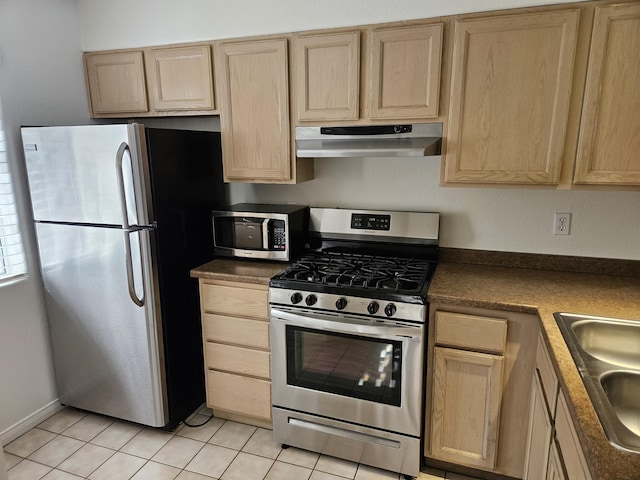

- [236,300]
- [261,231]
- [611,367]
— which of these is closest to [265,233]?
[261,231]

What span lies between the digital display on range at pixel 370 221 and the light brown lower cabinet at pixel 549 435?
1.02 m

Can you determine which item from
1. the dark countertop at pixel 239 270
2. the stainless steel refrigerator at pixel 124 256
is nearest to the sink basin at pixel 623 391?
the dark countertop at pixel 239 270

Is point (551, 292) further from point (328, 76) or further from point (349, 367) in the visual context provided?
point (328, 76)

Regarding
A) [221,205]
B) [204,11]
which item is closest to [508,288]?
[221,205]

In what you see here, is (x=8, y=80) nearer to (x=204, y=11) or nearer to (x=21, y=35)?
(x=21, y=35)

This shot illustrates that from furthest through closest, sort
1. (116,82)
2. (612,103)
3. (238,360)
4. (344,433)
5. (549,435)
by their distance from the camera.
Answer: (116,82) → (238,360) → (344,433) → (612,103) → (549,435)

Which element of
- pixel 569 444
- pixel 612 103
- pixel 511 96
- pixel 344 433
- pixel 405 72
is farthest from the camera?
pixel 344 433

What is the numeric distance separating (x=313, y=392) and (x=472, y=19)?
1.88m

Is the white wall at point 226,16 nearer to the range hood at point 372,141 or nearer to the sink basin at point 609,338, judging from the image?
the range hood at point 372,141

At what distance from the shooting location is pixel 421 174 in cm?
242

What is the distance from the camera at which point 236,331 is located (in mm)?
2340

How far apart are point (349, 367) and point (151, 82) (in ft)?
6.32

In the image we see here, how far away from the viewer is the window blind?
7.54ft

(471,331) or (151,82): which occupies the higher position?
(151,82)
